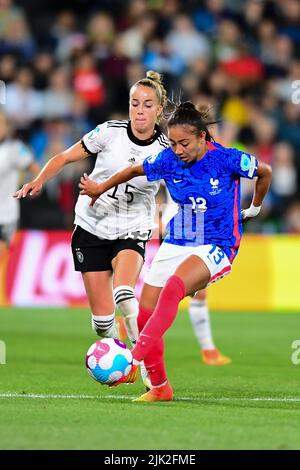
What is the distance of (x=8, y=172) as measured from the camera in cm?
1370

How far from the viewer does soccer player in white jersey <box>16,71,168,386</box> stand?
8539mm

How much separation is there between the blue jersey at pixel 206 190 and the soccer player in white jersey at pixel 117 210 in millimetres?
836

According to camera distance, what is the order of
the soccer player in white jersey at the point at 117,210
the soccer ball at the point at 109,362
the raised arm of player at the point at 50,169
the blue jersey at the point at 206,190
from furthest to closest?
the soccer player in white jersey at the point at 117,210, the raised arm of player at the point at 50,169, the blue jersey at the point at 206,190, the soccer ball at the point at 109,362

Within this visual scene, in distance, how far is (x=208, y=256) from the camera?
758cm

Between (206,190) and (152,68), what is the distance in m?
11.3

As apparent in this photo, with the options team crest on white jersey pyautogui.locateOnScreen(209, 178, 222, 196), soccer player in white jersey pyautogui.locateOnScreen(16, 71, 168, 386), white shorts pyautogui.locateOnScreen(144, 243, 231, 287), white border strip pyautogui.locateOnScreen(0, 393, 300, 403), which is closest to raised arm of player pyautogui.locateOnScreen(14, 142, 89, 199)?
soccer player in white jersey pyautogui.locateOnScreen(16, 71, 168, 386)

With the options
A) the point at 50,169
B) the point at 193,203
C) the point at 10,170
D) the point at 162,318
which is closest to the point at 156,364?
the point at 162,318

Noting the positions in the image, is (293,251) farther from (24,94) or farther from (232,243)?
(232,243)

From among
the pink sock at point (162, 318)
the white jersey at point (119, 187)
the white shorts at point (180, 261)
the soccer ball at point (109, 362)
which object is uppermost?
the white jersey at point (119, 187)

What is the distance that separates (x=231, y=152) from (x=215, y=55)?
12108 mm

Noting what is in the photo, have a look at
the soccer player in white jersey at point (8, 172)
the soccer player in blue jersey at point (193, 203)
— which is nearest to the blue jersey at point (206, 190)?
the soccer player in blue jersey at point (193, 203)

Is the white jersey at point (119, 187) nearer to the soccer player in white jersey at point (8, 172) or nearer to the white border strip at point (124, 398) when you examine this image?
the white border strip at point (124, 398)

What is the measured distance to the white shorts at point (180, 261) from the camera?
299 inches
